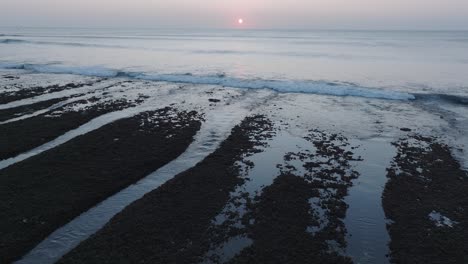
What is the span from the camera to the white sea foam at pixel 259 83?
37.1 m

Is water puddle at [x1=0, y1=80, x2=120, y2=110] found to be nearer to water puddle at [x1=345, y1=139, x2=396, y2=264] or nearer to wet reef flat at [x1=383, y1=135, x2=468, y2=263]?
water puddle at [x1=345, y1=139, x2=396, y2=264]

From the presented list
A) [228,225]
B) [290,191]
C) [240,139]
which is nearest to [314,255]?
[228,225]

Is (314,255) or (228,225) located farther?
(228,225)

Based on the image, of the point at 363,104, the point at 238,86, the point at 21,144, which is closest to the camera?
the point at 21,144

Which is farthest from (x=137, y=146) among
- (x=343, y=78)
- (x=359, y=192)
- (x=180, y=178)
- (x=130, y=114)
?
(x=343, y=78)

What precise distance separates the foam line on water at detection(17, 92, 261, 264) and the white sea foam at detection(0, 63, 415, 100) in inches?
646

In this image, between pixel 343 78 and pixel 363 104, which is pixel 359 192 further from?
pixel 343 78

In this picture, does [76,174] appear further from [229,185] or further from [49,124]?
[49,124]

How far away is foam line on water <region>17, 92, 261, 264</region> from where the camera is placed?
10789 mm

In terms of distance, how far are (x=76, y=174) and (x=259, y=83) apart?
29446 mm

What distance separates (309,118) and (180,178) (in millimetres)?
14213

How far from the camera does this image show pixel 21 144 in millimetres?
19406

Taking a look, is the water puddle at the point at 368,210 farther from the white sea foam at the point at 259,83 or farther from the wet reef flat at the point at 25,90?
the wet reef flat at the point at 25,90

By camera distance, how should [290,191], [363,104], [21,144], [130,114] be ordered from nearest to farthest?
1. [290,191]
2. [21,144]
3. [130,114]
4. [363,104]
